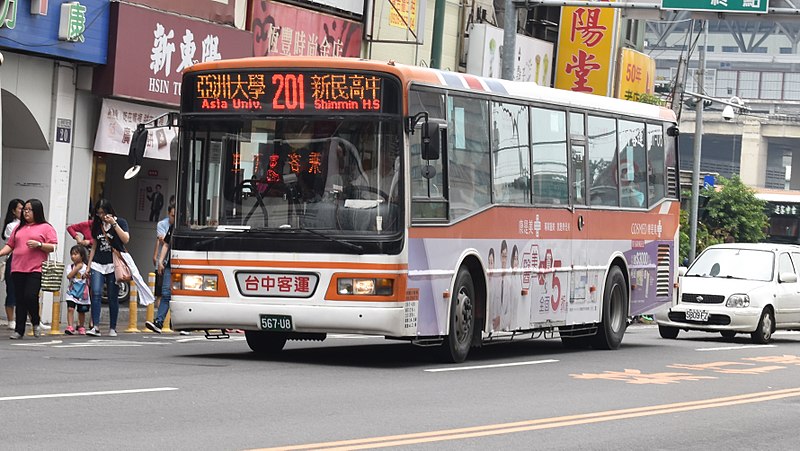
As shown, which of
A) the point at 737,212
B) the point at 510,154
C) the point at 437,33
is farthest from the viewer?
the point at 737,212

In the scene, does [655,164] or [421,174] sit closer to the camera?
[421,174]

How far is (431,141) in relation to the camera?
15.5 metres

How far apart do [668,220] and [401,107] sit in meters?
8.70

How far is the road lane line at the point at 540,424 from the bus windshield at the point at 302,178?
348 centimetres

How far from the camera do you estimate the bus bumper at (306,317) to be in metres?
15.6

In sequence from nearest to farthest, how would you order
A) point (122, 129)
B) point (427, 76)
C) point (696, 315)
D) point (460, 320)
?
point (427, 76)
point (460, 320)
point (122, 129)
point (696, 315)

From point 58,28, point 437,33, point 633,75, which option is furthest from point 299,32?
point 633,75

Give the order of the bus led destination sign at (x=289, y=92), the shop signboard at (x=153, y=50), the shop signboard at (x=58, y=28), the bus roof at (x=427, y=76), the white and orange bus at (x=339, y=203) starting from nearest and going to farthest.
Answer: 1. the white and orange bus at (x=339, y=203)
2. the bus led destination sign at (x=289, y=92)
3. the bus roof at (x=427, y=76)
4. the shop signboard at (x=58, y=28)
5. the shop signboard at (x=153, y=50)

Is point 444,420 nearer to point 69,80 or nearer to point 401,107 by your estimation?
point 401,107

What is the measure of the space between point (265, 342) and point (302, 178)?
285 centimetres

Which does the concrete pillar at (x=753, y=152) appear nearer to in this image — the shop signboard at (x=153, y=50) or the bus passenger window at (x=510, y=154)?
the shop signboard at (x=153, y=50)

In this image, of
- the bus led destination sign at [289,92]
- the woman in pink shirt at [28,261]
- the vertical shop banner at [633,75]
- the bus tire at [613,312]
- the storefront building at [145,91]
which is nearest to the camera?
the bus led destination sign at [289,92]

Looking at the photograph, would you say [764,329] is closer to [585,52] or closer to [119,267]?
[119,267]

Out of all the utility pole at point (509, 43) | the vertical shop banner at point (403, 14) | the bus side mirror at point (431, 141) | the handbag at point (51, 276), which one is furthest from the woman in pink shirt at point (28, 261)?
the vertical shop banner at point (403, 14)
